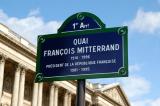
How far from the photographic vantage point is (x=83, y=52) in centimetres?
1058

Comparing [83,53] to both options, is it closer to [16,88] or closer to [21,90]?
[16,88]

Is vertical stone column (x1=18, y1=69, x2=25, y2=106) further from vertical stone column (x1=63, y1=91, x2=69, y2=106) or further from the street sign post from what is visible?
the street sign post

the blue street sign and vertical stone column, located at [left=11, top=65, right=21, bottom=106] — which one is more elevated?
vertical stone column, located at [left=11, top=65, right=21, bottom=106]

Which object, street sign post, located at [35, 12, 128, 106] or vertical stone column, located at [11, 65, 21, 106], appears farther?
vertical stone column, located at [11, 65, 21, 106]

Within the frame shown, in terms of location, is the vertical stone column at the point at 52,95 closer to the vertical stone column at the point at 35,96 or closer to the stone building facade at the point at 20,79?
the stone building facade at the point at 20,79

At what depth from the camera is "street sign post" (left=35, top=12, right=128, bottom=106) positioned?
10.3 meters

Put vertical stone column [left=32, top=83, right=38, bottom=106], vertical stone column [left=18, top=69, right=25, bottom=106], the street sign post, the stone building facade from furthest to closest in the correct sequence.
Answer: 1. vertical stone column [left=32, top=83, right=38, bottom=106]
2. vertical stone column [left=18, top=69, right=25, bottom=106]
3. the stone building facade
4. the street sign post

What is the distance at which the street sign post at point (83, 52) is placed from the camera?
10305 mm

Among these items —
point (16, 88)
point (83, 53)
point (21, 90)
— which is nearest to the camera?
point (83, 53)

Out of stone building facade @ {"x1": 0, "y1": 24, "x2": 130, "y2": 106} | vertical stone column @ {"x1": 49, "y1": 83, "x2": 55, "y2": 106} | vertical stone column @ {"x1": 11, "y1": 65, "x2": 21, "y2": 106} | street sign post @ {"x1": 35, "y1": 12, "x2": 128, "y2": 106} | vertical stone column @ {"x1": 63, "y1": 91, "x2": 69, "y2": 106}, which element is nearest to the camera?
street sign post @ {"x1": 35, "y1": 12, "x2": 128, "y2": 106}

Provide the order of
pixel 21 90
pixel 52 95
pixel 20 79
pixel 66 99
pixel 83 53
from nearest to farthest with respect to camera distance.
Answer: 1. pixel 83 53
2. pixel 21 90
3. pixel 20 79
4. pixel 52 95
5. pixel 66 99

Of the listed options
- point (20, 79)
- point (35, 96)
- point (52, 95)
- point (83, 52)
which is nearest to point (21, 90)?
point (20, 79)

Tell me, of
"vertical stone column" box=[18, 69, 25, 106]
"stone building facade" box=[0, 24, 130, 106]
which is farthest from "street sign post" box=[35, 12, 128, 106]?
"vertical stone column" box=[18, 69, 25, 106]

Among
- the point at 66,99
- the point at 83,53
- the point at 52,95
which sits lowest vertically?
the point at 83,53
